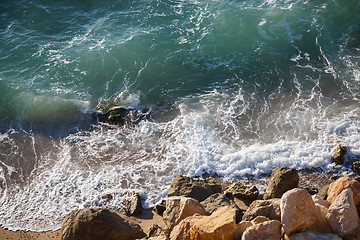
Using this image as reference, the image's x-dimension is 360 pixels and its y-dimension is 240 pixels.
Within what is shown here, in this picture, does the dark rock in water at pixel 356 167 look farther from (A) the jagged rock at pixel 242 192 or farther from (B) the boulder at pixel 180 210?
(B) the boulder at pixel 180 210

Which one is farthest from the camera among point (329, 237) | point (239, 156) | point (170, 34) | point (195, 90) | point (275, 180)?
point (170, 34)

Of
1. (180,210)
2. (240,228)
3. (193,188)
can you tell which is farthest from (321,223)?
(193,188)

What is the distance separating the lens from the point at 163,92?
13695 millimetres

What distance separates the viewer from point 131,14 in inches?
Answer: 709

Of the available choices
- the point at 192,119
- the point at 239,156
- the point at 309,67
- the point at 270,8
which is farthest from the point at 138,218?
the point at 270,8

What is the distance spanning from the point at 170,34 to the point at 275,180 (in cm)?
1011

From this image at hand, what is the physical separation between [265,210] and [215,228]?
54.7 inches

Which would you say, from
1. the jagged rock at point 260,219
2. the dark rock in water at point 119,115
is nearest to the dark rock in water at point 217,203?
the jagged rock at point 260,219

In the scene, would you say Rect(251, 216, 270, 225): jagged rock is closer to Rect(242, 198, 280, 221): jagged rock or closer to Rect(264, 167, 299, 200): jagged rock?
Rect(242, 198, 280, 221): jagged rock

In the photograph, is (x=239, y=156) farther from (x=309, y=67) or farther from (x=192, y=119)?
(x=309, y=67)

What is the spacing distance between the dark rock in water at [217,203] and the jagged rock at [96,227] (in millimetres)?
1737

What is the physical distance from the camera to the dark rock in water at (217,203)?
791 cm

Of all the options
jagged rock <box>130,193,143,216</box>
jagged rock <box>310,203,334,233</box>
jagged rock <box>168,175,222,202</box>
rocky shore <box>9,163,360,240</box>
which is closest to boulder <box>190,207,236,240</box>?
rocky shore <box>9,163,360,240</box>

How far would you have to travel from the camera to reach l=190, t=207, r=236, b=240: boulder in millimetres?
6457
